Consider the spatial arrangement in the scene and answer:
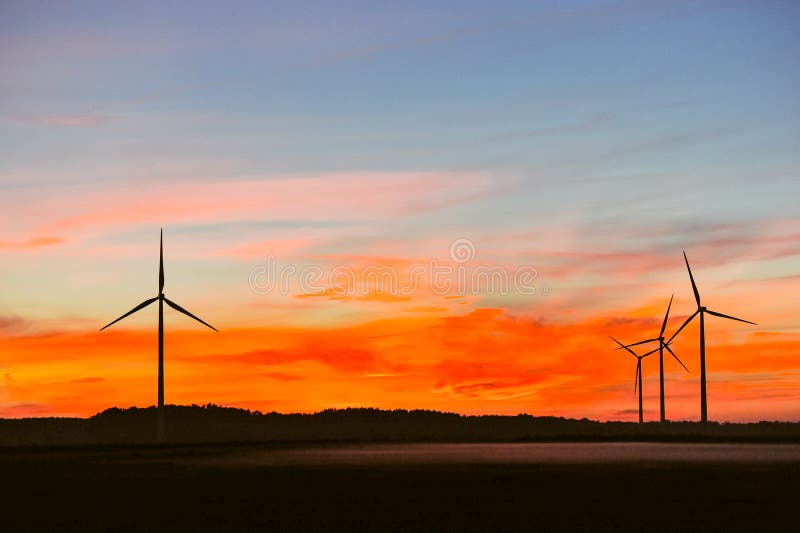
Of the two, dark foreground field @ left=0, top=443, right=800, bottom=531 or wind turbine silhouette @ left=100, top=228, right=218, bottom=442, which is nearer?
dark foreground field @ left=0, top=443, right=800, bottom=531

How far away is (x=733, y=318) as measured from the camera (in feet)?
431

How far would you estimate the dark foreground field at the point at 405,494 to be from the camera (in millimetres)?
37438

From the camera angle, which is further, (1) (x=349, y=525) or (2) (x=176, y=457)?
(2) (x=176, y=457)

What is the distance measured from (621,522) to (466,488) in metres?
15.1

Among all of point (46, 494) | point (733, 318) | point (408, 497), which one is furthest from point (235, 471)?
point (733, 318)

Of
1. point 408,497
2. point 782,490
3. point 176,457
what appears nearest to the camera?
point 408,497

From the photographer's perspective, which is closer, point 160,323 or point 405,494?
point 405,494

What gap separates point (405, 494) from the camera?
48.1 meters

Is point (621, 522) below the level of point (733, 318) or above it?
below

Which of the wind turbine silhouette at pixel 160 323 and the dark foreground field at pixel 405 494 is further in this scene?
the wind turbine silhouette at pixel 160 323

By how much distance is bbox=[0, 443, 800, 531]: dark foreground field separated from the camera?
3744 centimetres

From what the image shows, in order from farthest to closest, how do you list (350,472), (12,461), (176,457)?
(176,457), (12,461), (350,472)

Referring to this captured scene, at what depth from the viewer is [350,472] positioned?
2542 inches

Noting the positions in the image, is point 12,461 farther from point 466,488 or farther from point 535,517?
point 535,517
